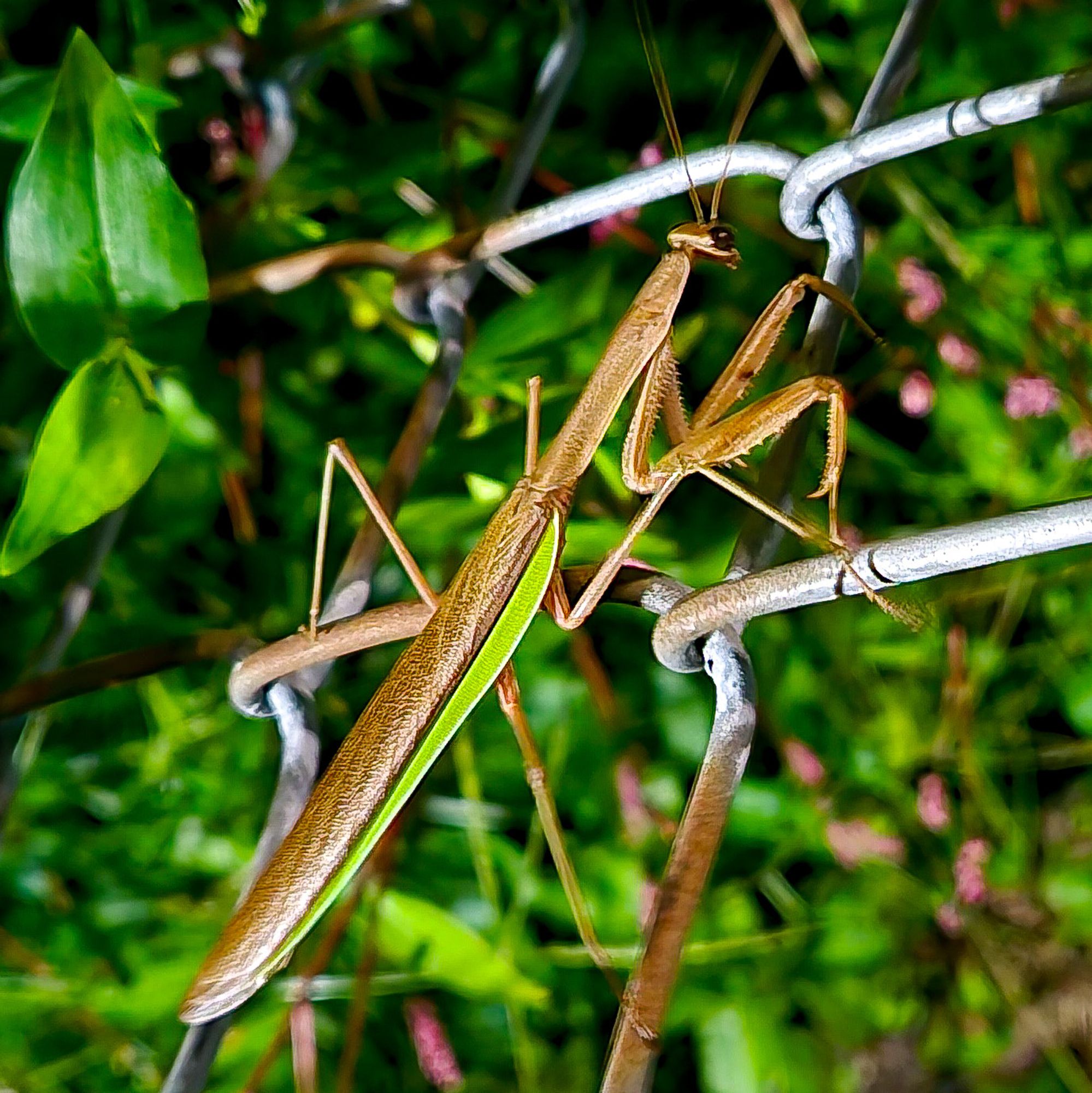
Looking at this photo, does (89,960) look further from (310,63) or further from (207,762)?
(310,63)

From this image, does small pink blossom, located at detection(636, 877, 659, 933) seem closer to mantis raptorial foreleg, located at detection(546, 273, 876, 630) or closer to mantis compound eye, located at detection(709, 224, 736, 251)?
mantis raptorial foreleg, located at detection(546, 273, 876, 630)

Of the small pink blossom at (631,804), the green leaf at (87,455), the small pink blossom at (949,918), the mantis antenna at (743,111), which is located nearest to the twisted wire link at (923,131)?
the mantis antenna at (743,111)

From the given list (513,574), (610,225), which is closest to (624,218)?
(610,225)

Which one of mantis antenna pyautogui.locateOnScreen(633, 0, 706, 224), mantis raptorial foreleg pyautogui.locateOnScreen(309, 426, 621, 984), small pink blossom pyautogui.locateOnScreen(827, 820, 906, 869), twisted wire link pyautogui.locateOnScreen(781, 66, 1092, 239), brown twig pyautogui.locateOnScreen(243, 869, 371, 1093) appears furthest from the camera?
small pink blossom pyautogui.locateOnScreen(827, 820, 906, 869)

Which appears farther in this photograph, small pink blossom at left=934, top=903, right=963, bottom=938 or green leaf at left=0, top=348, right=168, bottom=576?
small pink blossom at left=934, top=903, right=963, bottom=938

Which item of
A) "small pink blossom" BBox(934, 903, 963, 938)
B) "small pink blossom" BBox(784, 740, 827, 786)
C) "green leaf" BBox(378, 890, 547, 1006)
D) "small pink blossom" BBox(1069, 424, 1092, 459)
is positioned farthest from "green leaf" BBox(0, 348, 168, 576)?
"small pink blossom" BBox(934, 903, 963, 938)

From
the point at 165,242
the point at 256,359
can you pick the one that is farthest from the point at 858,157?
the point at 256,359

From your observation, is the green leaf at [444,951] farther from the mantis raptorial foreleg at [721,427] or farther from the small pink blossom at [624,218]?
the small pink blossom at [624,218]
